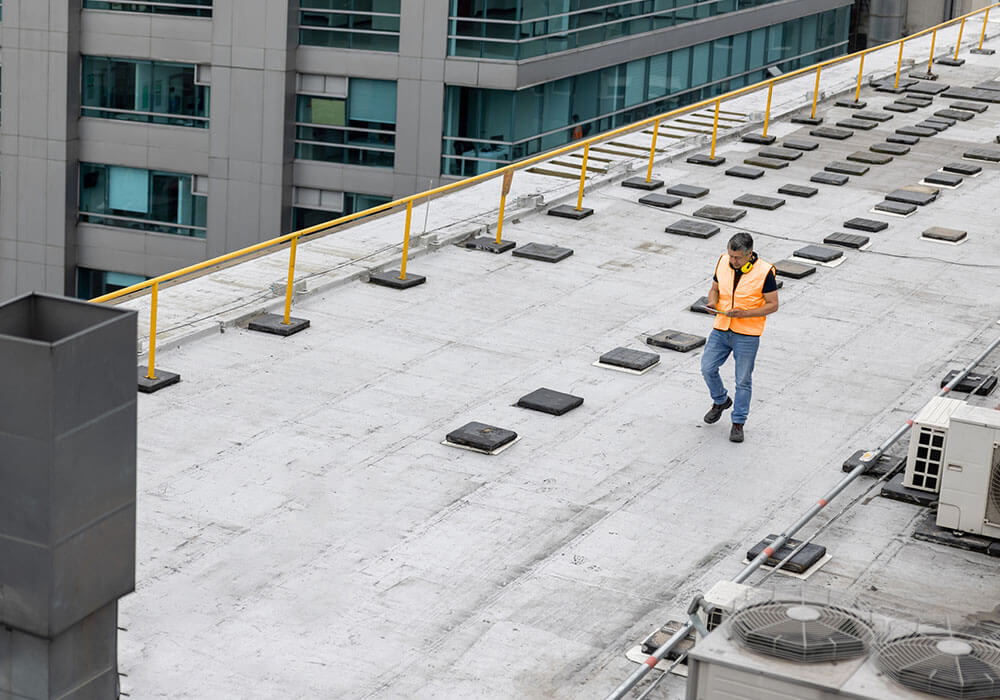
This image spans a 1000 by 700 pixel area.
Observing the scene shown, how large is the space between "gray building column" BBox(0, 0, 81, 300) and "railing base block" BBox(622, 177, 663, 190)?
1866cm

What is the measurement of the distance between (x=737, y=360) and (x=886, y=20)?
187 feet

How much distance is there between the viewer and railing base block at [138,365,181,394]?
15.0m

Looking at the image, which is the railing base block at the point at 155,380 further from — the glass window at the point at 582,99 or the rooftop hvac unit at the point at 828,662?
the glass window at the point at 582,99

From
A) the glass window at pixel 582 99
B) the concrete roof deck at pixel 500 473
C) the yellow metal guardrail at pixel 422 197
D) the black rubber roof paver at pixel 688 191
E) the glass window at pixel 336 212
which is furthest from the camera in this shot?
the glass window at pixel 336 212

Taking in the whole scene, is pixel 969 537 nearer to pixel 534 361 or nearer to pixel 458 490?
pixel 458 490

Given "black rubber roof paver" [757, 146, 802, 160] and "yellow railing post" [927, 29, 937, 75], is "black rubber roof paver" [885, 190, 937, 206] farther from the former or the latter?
"yellow railing post" [927, 29, 937, 75]

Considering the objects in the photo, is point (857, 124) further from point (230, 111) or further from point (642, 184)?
point (230, 111)

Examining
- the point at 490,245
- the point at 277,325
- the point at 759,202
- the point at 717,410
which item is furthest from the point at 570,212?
the point at 717,410

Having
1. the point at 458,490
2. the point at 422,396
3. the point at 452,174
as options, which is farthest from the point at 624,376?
the point at 452,174

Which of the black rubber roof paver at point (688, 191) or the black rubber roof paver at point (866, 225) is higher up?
the black rubber roof paver at point (688, 191)

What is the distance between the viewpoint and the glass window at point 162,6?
1457 inches

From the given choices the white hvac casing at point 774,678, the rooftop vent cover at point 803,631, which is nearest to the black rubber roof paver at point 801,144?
the rooftop vent cover at point 803,631

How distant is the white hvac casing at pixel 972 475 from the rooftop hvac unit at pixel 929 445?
0.39 metres

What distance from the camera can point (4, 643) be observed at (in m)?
8.73
